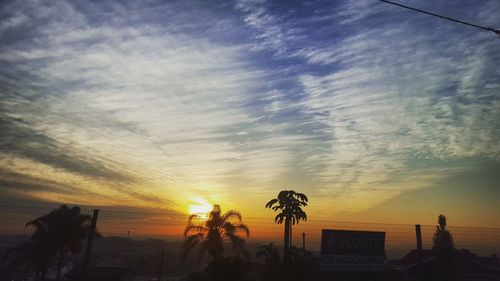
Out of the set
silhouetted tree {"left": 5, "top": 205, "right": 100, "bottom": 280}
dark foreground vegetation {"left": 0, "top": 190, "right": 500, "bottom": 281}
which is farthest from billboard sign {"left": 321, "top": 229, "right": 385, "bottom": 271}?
silhouetted tree {"left": 5, "top": 205, "right": 100, "bottom": 280}

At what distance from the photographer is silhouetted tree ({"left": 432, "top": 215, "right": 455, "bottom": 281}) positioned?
34.7m

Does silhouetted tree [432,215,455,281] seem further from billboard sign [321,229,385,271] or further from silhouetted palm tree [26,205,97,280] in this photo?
silhouetted palm tree [26,205,97,280]

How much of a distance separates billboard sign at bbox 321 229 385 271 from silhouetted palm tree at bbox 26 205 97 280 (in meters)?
25.0

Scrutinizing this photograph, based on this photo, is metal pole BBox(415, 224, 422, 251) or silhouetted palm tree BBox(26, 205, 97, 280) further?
silhouetted palm tree BBox(26, 205, 97, 280)

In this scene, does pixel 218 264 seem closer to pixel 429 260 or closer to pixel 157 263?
pixel 429 260

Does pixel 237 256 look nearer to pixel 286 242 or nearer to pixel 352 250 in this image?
pixel 286 242

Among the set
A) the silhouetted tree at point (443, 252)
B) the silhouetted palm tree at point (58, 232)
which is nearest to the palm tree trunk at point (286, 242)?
the silhouetted tree at point (443, 252)

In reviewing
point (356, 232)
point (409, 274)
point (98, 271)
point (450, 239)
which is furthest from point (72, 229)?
point (450, 239)

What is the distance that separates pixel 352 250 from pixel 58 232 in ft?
93.9

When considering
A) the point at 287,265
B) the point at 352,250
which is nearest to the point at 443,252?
the point at 352,250

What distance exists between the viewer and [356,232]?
27891 mm

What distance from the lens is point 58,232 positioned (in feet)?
114

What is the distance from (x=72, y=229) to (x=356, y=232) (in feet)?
91.4

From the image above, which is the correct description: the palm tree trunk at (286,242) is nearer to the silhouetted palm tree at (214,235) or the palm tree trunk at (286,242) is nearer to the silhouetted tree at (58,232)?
the silhouetted palm tree at (214,235)
